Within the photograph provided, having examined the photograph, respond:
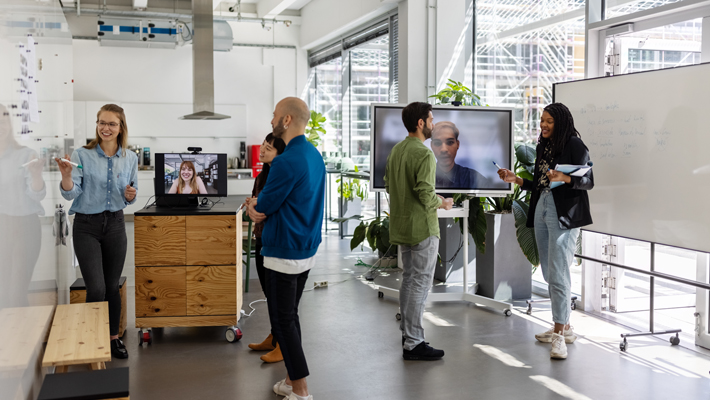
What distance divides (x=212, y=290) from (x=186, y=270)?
0.22 m

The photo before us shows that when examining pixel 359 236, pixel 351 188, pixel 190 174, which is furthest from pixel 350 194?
pixel 190 174

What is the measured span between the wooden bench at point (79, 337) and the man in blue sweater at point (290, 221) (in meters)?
0.80

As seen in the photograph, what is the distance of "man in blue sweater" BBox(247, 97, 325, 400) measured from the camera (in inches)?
115

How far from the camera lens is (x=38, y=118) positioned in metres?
2.97

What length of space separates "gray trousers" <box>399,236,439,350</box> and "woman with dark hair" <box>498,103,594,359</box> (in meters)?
0.79

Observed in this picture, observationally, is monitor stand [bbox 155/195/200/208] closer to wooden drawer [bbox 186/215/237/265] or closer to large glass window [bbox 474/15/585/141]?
wooden drawer [bbox 186/215/237/265]

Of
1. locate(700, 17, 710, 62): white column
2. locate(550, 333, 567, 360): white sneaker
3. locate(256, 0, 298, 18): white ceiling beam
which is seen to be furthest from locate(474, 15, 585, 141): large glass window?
locate(256, 0, 298, 18): white ceiling beam

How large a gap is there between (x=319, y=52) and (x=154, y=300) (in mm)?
7729

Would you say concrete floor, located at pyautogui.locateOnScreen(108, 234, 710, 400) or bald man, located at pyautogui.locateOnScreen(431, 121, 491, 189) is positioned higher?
bald man, located at pyautogui.locateOnScreen(431, 121, 491, 189)

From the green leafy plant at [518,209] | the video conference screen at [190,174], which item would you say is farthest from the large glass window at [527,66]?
the video conference screen at [190,174]

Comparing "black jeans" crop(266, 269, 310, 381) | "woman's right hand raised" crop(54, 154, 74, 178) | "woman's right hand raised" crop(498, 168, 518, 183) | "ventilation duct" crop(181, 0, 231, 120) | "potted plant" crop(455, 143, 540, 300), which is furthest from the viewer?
"ventilation duct" crop(181, 0, 231, 120)

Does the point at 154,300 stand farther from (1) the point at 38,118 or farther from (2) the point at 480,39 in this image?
(2) the point at 480,39

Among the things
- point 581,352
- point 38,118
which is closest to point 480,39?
point 581,352

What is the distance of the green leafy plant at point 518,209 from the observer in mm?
4988
